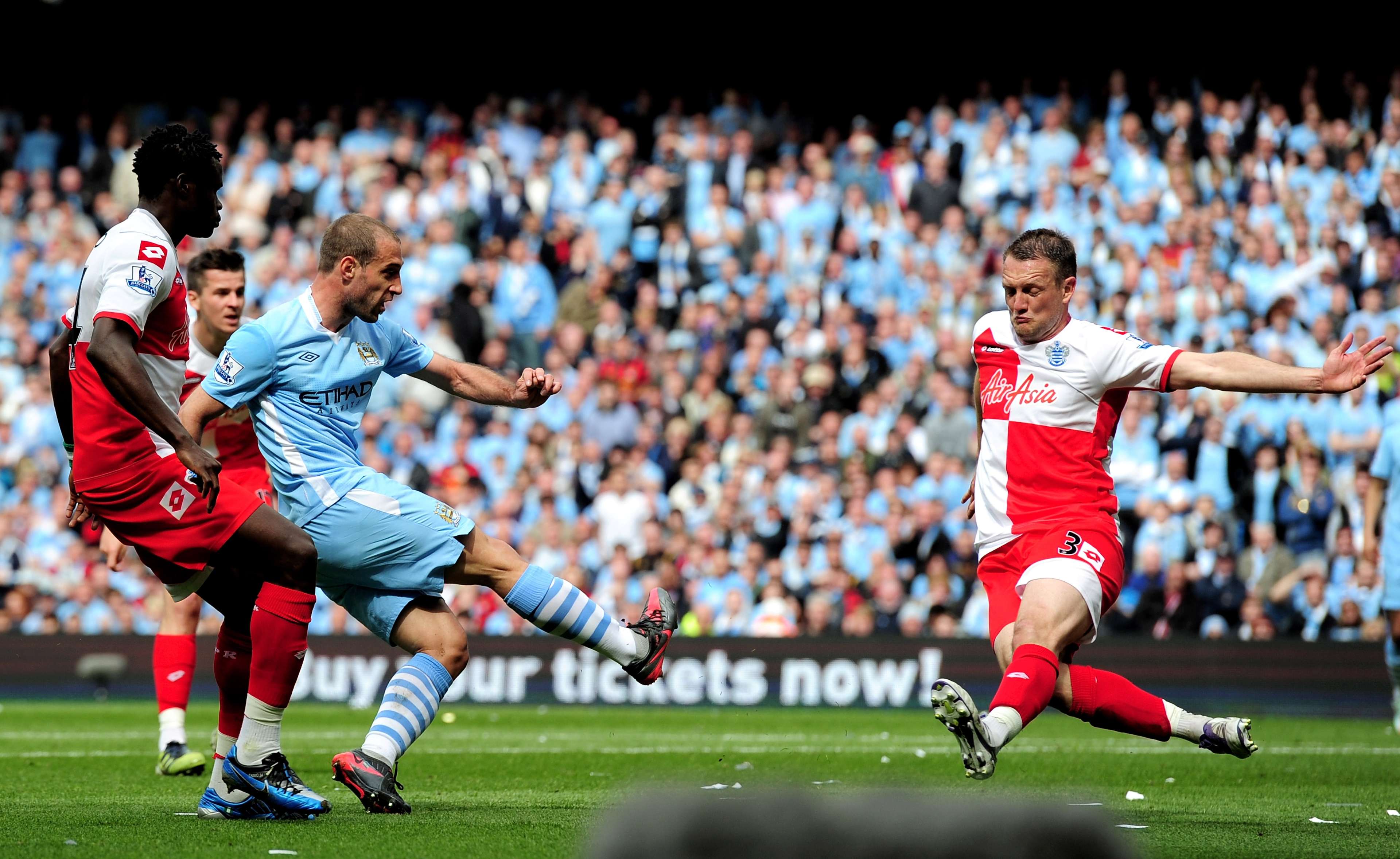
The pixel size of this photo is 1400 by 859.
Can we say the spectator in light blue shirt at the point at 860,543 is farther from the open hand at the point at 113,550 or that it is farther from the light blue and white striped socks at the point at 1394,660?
the open hand at the point at 113,550

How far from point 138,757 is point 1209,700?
8.97 meters

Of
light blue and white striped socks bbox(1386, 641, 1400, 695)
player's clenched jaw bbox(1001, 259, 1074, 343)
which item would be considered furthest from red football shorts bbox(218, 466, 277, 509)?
light blue and white striped socks bbox(1386, 641, 1400, 695)

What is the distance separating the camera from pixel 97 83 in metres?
24.5

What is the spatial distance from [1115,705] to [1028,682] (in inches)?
33.9

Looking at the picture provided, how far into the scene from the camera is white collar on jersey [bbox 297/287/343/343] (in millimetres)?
6129

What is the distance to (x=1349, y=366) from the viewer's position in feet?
18.9

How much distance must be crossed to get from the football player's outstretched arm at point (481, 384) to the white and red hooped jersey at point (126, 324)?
107 cm

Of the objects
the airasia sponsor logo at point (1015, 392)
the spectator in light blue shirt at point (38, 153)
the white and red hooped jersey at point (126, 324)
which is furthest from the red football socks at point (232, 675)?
the spectator in light blue shirt at point (38, 153)

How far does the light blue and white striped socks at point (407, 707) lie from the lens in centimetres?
588

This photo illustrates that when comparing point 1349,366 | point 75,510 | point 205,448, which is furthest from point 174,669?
point 1349,366

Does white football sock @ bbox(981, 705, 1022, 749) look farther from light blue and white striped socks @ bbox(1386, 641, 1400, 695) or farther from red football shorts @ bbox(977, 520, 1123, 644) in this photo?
light blue and white striped socks @ bbox(1386, 641, 1400, 695)

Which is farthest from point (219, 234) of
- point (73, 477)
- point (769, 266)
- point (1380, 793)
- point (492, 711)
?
point (1380, 793)

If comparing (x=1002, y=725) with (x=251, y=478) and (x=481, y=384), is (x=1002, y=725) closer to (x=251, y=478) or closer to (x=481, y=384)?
(x=481, y=384)

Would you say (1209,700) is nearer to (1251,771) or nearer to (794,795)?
(1251,771)
